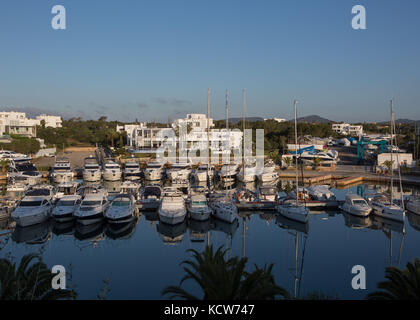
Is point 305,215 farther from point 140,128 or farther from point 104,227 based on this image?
point 140,128

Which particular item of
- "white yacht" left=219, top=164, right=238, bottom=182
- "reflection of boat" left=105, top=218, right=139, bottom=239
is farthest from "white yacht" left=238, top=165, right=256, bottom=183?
"reflection of boat" left=105, top=218, right=139, bottom=239

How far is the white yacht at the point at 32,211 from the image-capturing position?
72.3 ft

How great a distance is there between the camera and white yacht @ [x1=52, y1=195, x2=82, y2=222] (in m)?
22.9

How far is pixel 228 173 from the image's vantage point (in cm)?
3872

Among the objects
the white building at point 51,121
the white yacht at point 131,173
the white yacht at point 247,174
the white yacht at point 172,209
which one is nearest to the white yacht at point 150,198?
the white yacht at point 172,209

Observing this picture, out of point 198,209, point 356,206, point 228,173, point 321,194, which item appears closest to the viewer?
point 198,209

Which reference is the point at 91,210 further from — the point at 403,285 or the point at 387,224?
the point at 387,224

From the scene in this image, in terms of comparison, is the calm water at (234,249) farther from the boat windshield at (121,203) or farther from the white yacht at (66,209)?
the boat windshield at (121,203)

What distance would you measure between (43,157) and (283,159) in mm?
35505

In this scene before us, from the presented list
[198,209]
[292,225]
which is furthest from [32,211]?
[292,225]

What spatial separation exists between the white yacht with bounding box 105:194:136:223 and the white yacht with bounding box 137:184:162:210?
2.12 metres

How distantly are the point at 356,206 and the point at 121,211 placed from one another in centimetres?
1546

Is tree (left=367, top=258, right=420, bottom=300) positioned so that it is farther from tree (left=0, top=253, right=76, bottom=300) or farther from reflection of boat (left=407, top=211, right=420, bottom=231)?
reflection of boat (left=407, top=211, right=420, bottom=231)

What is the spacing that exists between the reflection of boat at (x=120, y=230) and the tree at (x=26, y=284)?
462 inches
